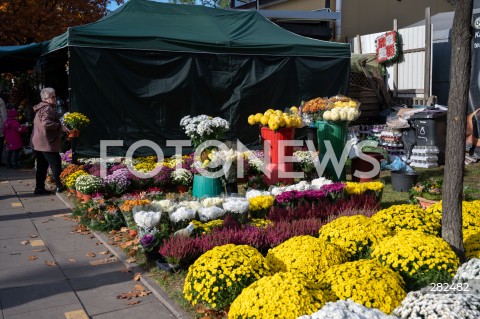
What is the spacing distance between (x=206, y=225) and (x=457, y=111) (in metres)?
2.86

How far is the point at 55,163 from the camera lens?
8.74 meters

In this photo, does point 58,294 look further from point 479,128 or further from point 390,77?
point 390,77

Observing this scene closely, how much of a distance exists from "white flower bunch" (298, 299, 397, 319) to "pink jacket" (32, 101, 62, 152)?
270 inches

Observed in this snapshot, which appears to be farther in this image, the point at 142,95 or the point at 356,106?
the point at 142,95

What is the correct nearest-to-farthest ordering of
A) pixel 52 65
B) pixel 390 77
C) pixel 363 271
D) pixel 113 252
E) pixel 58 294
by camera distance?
pixel 363 271
pixel 58 294
pixel 113 252
pixel 52 65
pixel 390 77

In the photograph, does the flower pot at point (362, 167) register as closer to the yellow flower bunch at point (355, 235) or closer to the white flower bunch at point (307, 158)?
the white flower bunch at point (307, 158)

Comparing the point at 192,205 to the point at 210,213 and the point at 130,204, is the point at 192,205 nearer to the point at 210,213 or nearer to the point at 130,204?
the point at 210,213

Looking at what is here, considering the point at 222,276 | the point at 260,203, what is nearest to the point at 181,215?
the point at 260,203

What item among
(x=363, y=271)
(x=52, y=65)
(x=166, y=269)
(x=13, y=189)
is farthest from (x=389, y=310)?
(x=52, y=65)

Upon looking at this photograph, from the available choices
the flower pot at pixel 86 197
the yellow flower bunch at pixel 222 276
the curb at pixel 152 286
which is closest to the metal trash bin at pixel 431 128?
the flower pot at pixel 86 197

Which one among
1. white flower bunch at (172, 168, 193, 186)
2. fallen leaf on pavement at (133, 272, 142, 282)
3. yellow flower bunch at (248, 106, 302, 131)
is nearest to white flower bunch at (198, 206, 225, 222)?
fallen leaf on pavement at (133, 272, 142, 282)

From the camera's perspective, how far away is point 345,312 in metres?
2.89

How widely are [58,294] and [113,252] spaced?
1.15 meters

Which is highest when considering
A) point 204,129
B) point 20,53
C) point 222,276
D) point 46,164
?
point 20,53
